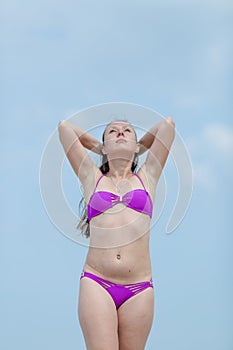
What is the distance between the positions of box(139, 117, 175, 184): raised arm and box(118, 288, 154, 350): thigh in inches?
53.9

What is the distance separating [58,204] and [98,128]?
1.14 m

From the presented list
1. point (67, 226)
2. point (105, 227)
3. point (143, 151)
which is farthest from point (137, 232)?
point (143, 151)

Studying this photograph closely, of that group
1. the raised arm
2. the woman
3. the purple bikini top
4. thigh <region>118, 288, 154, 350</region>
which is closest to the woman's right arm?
the woman

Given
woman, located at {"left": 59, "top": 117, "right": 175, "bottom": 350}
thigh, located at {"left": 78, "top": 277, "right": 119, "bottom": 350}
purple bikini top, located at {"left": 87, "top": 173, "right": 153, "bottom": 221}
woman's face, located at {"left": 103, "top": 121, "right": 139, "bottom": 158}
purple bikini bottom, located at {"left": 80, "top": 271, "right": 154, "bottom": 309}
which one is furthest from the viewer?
woman's face, located at {"left": 103, "top": 121, "right": 139, "bottom": 158}

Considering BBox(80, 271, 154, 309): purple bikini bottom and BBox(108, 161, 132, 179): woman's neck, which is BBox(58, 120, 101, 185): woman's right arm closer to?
BBox(108, 161, 132, 179): woman's neck

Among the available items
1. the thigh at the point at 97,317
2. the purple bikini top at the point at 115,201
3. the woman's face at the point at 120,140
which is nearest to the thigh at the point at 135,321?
the thigh at the point at 97,317

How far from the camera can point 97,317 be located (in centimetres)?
502

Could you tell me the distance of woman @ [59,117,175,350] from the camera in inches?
203

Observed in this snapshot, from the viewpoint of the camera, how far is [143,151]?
623cm

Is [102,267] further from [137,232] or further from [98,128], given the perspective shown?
[98,128]

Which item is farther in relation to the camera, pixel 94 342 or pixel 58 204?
pixel 58 204

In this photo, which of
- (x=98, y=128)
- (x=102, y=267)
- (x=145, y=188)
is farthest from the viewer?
(x=98, y=128)

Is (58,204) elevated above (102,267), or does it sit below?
above

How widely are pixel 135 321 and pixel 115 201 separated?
1.25 m
